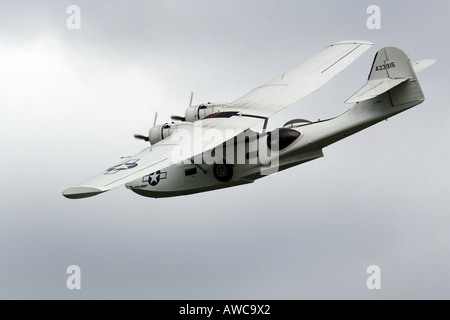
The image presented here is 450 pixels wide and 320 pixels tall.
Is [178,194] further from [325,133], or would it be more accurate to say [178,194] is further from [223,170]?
[325,133]

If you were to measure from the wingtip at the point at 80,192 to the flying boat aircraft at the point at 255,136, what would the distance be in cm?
349

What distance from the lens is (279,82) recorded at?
51.8 meters

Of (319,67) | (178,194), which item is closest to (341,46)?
(319,67)

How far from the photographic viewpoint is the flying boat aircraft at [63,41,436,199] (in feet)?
150

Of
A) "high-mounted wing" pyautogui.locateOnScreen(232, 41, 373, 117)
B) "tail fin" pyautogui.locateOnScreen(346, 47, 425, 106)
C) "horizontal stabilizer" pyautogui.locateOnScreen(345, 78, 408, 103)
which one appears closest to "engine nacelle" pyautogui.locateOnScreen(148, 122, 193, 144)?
"high-mounted wing" pyautogui.locateOnScreen(232, 41, 373, 117)

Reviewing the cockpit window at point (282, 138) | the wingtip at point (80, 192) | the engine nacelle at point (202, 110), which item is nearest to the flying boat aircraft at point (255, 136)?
the cockpit window at point (282, 138)

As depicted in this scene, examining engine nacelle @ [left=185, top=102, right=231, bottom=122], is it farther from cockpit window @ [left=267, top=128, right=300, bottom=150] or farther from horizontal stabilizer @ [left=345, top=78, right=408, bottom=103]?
horizontal stabilizer @ [left=345, top=78, right=408, bottom=103]

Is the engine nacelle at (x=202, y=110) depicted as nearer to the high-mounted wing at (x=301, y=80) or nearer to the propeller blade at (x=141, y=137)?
the high-mounted wing at (x=301, y=80)

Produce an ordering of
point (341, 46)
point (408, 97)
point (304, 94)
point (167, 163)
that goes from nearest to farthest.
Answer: point (167, 163) → point (408, 97) → point (304, 94) → point (341, 46)

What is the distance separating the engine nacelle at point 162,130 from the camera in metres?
48.7

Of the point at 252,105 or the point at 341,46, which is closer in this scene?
the point at 252,105

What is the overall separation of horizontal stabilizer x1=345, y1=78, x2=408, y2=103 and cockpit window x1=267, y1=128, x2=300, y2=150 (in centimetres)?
342

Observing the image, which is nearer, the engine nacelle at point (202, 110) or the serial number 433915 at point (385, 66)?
the serial number 433915 at point (385, 66)

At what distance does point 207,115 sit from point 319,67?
543 centimetres
